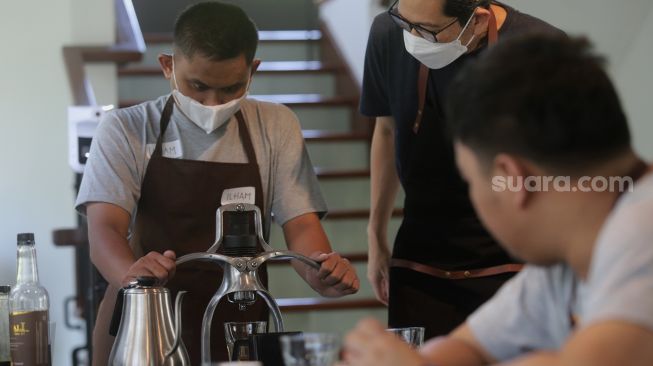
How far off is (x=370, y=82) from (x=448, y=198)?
372 millimetres

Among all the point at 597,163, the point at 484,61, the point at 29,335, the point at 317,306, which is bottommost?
the point at 317,306

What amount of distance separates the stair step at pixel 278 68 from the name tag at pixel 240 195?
321cm

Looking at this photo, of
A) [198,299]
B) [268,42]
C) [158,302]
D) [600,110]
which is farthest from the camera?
[268,42]

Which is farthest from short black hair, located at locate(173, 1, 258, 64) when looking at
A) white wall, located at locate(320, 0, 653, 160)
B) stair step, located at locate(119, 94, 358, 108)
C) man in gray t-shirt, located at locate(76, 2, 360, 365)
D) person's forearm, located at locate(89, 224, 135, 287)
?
stair step, located at locate(119, 94, 358, 108)

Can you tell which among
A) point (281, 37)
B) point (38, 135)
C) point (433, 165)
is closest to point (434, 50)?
point (433, 165)

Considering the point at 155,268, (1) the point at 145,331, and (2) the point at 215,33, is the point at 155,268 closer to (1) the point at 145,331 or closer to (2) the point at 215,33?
(1) the point at 145,331

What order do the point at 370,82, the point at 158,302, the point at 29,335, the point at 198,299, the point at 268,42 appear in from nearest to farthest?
1. the point at 158,302
2. the point at 29,335
3. the point at 198,299
4. the point at 370,82
5. the point at 268,42

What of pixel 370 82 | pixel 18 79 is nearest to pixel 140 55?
pixel 18 79

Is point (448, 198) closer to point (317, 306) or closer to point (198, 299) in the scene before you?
point (198, 299)

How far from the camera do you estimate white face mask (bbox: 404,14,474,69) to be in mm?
2145

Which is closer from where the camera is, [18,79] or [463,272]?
[463,272]

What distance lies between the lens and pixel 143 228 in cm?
218

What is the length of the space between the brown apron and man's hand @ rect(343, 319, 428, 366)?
0.97 metres

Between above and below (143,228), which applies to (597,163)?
above
